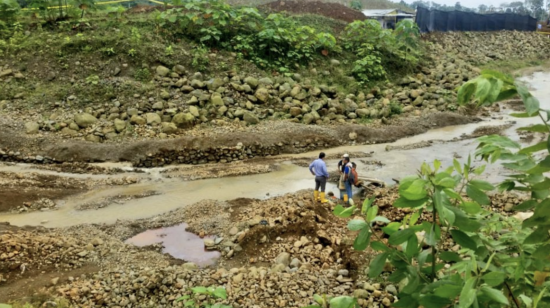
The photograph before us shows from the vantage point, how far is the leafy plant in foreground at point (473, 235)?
5.17 feet

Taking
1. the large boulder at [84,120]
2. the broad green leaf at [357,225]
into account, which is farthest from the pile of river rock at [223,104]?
the broad green leaf at [357,225]

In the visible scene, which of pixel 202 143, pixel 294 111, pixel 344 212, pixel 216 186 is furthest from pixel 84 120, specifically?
pixel 344 212

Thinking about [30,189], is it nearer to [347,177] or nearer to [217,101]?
[217,101]

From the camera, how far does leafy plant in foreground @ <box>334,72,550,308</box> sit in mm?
1575

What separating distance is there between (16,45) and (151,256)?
15182 millimetres

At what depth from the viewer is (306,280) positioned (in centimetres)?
698

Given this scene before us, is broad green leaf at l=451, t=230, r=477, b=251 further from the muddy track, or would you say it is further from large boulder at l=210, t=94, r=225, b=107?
large boulder at l=210, t=94, r=225, b=107

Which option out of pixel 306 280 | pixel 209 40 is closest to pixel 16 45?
pixel 209 40

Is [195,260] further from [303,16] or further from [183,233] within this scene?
[303,16]

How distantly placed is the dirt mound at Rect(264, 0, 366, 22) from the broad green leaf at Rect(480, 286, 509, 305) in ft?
101

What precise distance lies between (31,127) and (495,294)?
16.9 metres

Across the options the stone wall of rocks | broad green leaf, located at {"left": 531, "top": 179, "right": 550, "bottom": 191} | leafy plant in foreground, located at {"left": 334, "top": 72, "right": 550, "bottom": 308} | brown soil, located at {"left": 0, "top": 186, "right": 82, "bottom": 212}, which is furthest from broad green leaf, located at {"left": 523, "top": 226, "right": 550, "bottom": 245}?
the stone wall of rocks

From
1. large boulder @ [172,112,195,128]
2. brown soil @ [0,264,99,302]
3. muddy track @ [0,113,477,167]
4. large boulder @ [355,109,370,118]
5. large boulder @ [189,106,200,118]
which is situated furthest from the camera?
large boulder @ [355,109,370,118]

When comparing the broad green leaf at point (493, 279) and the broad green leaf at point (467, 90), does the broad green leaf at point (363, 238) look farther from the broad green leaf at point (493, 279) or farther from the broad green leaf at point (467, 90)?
the broad green leaf at point (467, 90)
